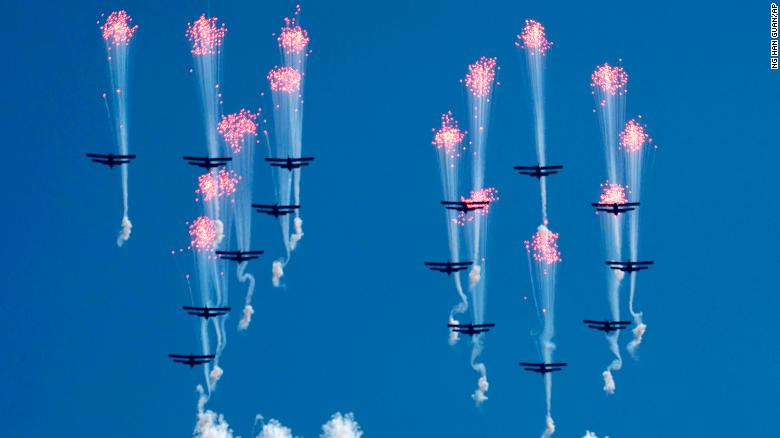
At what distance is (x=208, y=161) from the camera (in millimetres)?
64938

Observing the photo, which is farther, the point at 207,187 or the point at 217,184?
the point at 217,184

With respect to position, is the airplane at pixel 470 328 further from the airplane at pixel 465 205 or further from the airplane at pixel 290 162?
the airplane at pixel 290 162

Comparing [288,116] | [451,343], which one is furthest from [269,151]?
[451,343]

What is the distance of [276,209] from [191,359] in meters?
3.62

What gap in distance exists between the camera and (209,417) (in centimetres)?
6456

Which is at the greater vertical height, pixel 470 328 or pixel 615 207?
pixel 615 207

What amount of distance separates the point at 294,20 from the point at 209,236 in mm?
4874

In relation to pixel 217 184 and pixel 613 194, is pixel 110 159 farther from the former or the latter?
pixel 613 194

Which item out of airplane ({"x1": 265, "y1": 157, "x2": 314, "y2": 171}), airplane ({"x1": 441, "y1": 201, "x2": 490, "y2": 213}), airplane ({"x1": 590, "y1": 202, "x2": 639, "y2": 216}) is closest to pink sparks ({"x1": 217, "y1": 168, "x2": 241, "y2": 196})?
airplane ({"x1": 265, "y1": 157, "x2": 314, "y2": 171})

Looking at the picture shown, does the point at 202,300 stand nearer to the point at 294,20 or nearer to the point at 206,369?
the point at 206,369

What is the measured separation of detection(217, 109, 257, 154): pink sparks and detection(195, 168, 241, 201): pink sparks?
22.8 inches

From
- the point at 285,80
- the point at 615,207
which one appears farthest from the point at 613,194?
the point at 285,80

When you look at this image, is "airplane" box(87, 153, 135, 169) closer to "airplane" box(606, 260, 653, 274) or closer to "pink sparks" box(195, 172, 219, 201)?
"pink sparks" box(195, 172, 219, 201)

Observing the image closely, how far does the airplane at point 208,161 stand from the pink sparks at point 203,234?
3.57 feet
